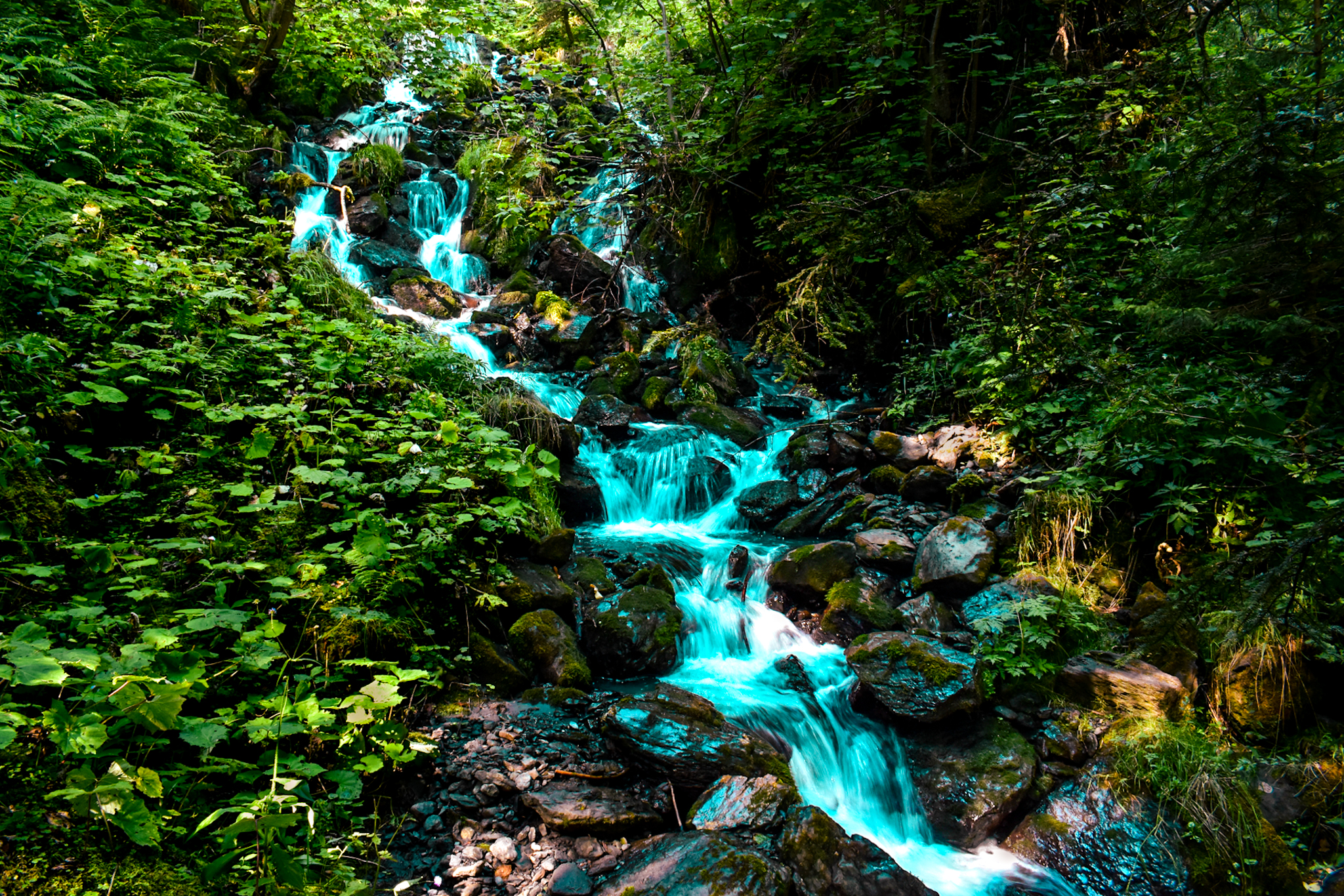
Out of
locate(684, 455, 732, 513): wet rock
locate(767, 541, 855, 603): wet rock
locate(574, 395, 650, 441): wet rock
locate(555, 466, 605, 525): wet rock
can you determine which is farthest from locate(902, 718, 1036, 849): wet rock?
locate(574, 395, 650, 441): wet rock

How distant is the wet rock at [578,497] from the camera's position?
6867 millimetres

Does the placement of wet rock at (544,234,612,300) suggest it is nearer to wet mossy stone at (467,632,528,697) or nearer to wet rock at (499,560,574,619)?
wet rock at (499,560,574,619)

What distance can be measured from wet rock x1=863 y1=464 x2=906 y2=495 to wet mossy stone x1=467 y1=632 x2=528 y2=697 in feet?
15.2

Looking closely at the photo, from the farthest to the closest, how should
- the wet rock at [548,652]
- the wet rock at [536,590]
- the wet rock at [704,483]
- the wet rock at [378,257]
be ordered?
the wet rock at [378,257], the wet rock at [704,483], the wet rock at [536,590], the wet rock at [548,652]

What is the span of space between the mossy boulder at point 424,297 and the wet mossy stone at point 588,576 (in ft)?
21.1

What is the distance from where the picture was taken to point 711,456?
7965 mm

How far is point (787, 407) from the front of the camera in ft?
30.8

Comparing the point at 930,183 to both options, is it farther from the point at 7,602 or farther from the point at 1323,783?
the point at 7,602

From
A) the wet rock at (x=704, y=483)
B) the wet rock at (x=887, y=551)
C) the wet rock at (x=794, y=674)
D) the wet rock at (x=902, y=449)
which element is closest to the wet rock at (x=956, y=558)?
the wet rock at (x=887, y=551)

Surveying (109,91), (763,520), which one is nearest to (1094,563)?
(763,520)

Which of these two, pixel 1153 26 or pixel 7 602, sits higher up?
pixel 1153 26

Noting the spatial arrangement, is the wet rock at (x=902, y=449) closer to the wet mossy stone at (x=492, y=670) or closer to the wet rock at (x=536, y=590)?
the wet rock at (x=536, y=590)

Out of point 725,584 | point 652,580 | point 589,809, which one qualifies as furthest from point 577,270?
point 589,809

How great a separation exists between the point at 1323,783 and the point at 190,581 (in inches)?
228
